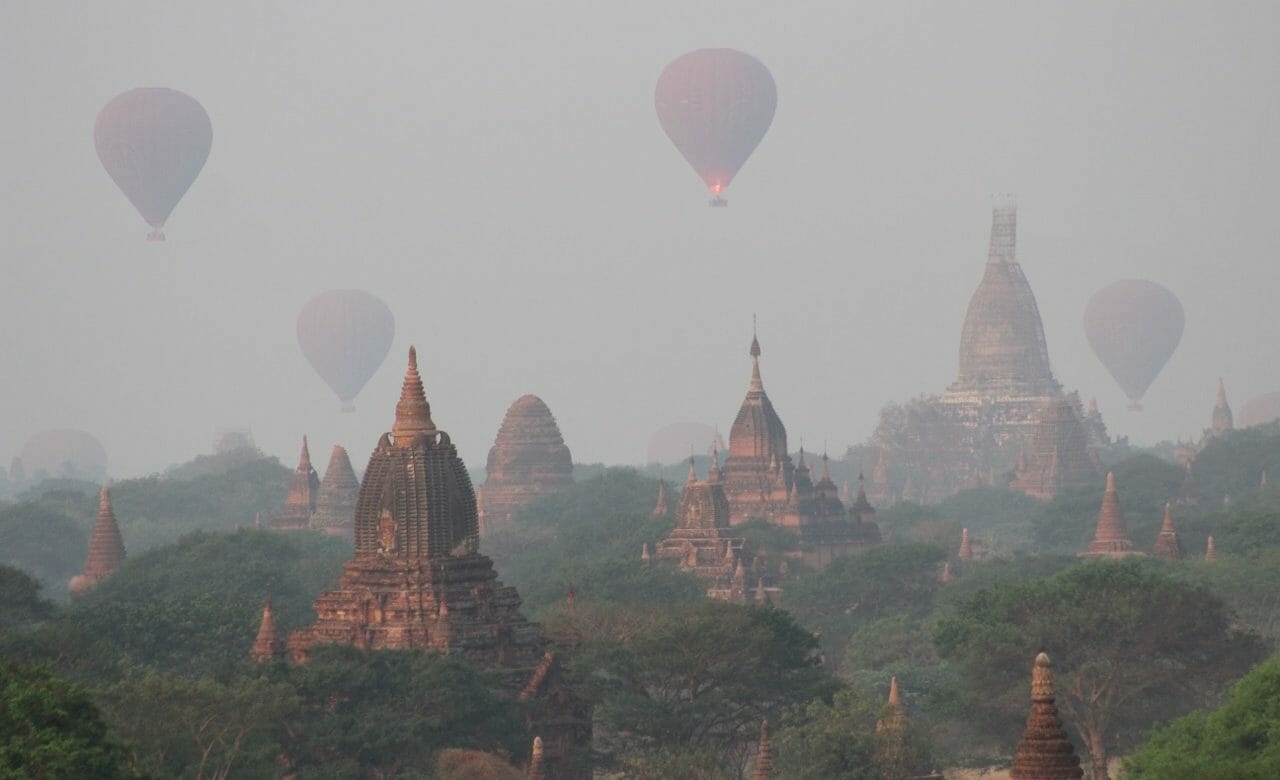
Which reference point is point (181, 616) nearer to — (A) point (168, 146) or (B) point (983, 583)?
(B) point (983, 583)

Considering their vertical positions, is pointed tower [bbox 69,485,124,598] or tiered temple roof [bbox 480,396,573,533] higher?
tiered temple roof [bbox 480,396,573,533]

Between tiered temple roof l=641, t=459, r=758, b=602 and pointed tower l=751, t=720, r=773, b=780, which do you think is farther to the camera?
tiered temple roof l=641, t=459, r=758, b=602

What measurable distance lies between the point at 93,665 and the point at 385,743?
7.03 meters

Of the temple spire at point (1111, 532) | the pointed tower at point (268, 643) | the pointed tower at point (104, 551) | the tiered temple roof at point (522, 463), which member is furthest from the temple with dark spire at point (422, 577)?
the tiered temple roof at point (522, 463)

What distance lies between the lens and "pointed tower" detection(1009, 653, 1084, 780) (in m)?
46.4

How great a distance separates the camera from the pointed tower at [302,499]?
532ft

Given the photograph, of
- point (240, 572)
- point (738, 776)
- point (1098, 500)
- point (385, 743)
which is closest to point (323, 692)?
point (385, 743)

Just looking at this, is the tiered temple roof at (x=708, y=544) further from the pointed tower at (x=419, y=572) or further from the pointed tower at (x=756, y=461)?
the pointed tower at (x=419, y=572)

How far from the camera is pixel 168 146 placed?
19825 cm

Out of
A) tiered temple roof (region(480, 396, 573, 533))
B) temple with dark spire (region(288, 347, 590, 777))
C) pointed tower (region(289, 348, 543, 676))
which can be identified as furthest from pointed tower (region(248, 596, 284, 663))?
tiered temple roof (region(480, 396, 573, 533))

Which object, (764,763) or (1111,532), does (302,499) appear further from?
(764,763)

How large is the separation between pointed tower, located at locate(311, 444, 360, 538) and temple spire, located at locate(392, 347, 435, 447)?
75602 millimetres

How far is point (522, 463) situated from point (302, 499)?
1086 centimetres

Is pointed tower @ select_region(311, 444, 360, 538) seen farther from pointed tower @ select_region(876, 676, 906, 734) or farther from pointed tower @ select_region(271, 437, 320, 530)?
pointed tower @ select_region(876, 676, 906, 734)
